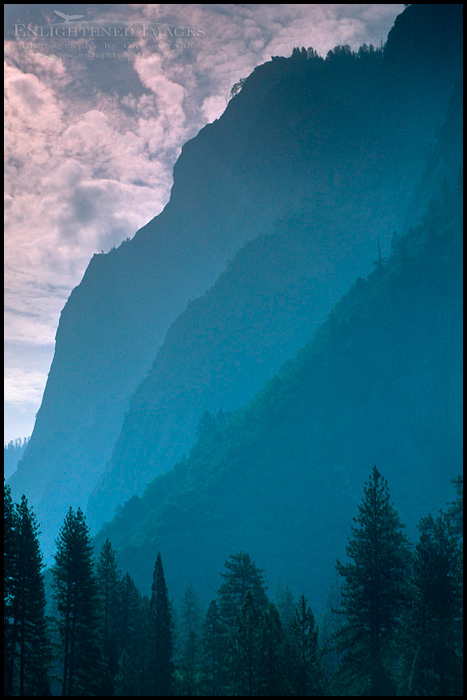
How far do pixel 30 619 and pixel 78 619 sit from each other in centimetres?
267

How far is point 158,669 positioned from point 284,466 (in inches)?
2974

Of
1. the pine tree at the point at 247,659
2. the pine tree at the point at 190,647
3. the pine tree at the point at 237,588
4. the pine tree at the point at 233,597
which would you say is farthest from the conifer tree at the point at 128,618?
the pine tree at the point at 247,659

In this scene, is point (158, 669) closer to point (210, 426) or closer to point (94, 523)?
point (210, 426)

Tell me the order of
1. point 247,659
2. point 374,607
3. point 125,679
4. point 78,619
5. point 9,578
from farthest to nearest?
point 125,679 → point 78,619 → point 9,578 → point 374,607 → point 247,659

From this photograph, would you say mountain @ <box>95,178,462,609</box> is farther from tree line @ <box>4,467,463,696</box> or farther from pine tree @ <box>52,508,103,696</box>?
tree line @ <box>4,467,463,696</box>

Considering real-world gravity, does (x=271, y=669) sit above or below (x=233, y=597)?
below

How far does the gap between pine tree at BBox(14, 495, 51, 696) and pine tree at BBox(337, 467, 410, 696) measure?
1407cm

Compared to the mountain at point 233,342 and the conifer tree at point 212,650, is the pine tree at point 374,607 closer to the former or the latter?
the conifer tree at point 212,650

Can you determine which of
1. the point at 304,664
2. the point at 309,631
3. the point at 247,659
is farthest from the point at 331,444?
the point at 247,659

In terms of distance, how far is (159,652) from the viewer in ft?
85.6

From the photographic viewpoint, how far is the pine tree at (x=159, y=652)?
24.9 meters

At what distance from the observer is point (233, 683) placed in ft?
68.4

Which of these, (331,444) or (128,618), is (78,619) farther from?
(331,444)

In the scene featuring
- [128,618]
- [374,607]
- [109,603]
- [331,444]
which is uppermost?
[331,444]
